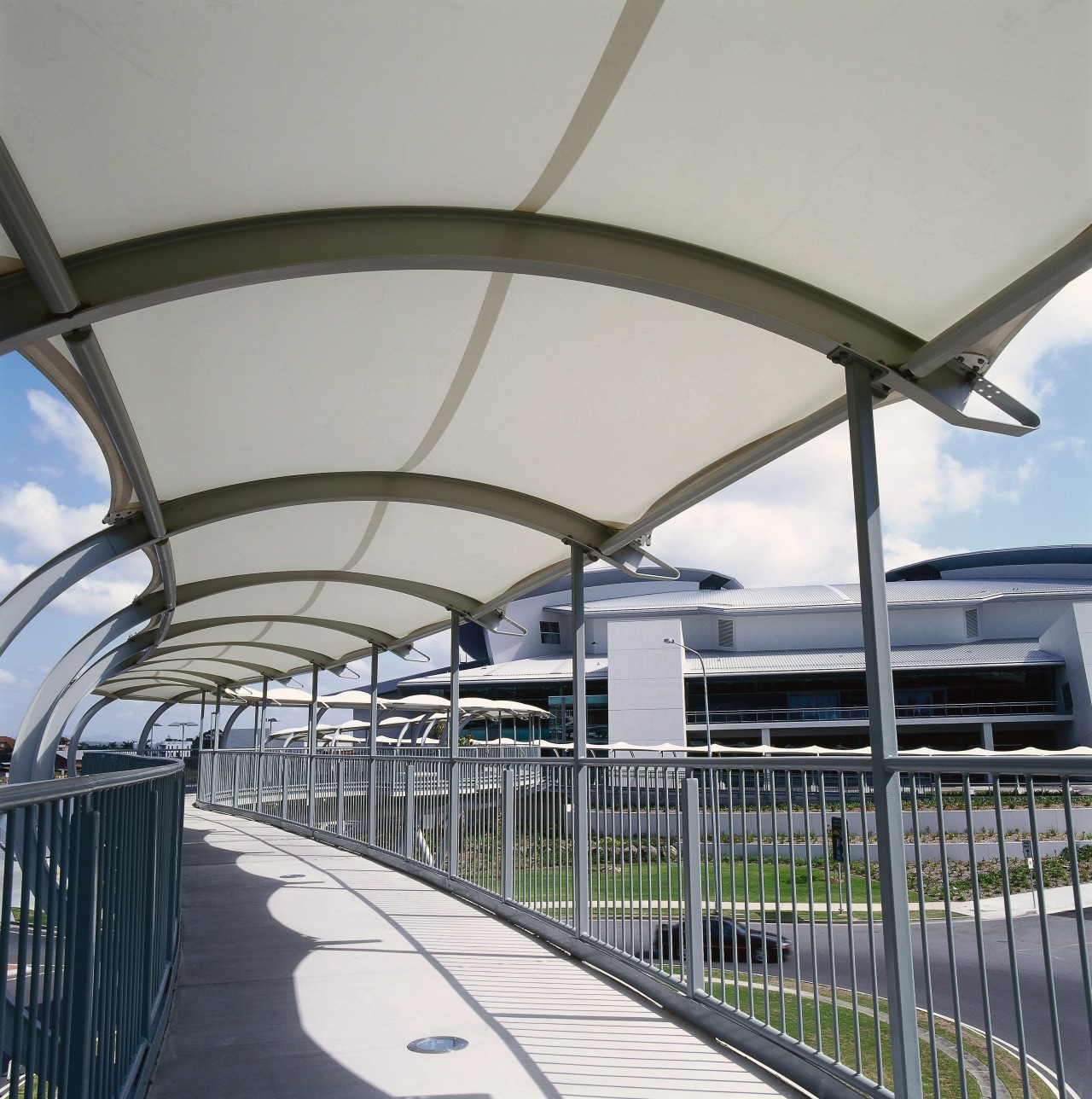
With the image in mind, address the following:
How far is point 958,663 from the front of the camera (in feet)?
164

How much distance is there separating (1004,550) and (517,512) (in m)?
76.8

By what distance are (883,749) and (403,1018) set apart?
3.08 meters

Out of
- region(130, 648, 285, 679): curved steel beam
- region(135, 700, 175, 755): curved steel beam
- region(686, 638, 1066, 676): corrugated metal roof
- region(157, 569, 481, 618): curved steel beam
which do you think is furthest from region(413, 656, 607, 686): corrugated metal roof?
region(157, 569, 481, 618): curved steel beam

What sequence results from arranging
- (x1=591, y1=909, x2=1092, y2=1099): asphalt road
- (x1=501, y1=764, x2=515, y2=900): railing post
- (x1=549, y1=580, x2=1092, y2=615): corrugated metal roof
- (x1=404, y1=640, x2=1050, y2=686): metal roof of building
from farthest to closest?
(x1=549, y1=580, x2=1092, y2=615): corrugated metal roof < (x1=404, y1=640, x2=1050, y2=686): metal roof of building < (x1=591, y1=909, x2=1092, y2=1099): asphalt road < (x1=501, y1=764, x2=515, y2=900): railing post

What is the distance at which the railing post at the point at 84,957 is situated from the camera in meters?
2.64

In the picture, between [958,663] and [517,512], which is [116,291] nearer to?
[517,512]

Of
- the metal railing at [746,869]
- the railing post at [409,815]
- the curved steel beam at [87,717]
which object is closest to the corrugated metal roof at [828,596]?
the curved steel beam at [87,717]

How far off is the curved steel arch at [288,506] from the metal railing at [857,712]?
4435cm

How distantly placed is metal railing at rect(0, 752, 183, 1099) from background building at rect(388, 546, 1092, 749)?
3827 cm

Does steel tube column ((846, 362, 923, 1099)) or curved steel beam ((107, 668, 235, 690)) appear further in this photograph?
curved steel beam ((107, 668, 235, 690))

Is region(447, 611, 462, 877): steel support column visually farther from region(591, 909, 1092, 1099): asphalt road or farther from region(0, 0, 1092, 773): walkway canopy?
region(591, 909, 1092, 1099): asphalt road

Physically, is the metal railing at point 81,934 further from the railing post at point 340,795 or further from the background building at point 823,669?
the background building at point 823,669

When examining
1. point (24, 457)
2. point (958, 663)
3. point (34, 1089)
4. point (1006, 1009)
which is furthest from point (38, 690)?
point (958, 663)

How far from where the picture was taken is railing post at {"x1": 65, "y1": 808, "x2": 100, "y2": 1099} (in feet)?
8.66
